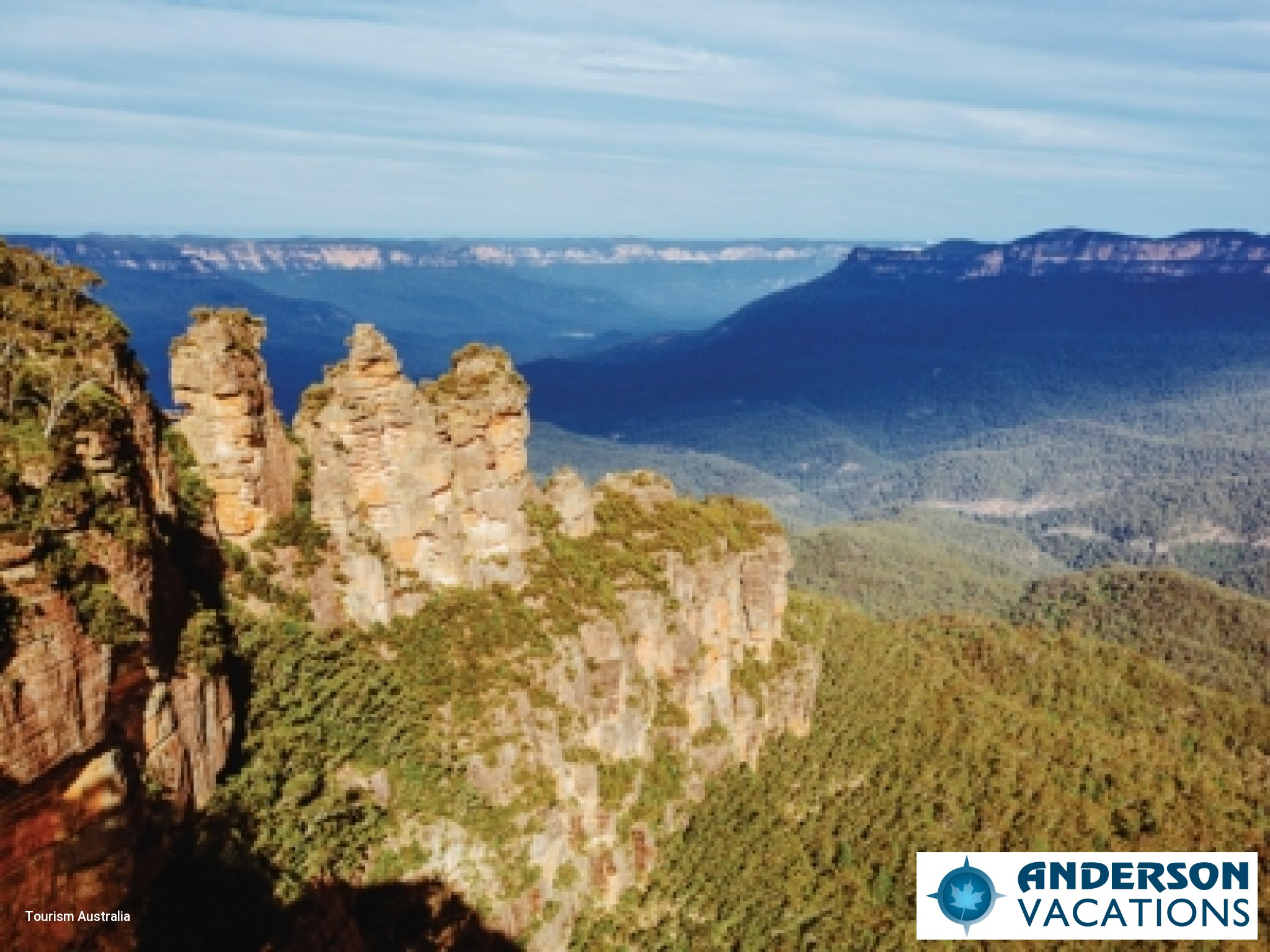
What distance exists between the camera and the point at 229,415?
30719mm

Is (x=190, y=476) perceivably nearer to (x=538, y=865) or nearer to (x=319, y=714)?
(x=319, y=714)

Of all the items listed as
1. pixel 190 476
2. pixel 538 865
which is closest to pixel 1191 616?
pixel 538 865

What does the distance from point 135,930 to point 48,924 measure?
2459mm

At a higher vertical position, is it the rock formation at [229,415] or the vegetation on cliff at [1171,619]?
the rock formation at [229,415]

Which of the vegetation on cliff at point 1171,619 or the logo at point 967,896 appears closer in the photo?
the logo at point 967,896

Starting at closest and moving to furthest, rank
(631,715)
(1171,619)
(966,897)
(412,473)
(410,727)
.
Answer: (410,727)
(412,473)
(966,897)
(631,715)
(1171,619)

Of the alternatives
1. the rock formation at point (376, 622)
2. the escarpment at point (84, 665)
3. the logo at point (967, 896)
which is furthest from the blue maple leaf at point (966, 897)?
the escarpment at point (84, 665)

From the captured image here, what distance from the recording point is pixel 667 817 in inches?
1567

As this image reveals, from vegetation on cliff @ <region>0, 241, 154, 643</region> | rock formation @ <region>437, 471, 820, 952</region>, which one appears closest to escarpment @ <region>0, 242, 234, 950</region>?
vegetation on cliff @ <region>0, 241, 154, 643</region>

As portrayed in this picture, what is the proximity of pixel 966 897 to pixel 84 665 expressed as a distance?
34.0 metres

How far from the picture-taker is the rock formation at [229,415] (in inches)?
1181

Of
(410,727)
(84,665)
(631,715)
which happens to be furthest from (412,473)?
(84,665)

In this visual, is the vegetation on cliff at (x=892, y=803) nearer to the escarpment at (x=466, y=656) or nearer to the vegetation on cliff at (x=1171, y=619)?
the escarpment at (x=466, y=656)

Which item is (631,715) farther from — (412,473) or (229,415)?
(229,415)
